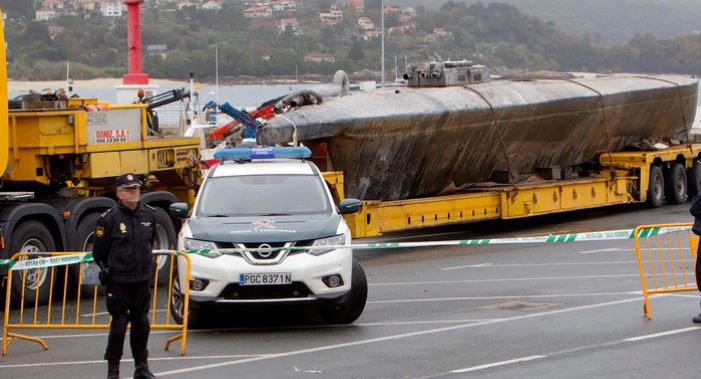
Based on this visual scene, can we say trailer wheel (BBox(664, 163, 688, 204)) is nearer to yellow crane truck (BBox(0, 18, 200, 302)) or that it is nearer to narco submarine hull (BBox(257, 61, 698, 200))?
narco submarine hull (BBox(257, 61, 698, 200))

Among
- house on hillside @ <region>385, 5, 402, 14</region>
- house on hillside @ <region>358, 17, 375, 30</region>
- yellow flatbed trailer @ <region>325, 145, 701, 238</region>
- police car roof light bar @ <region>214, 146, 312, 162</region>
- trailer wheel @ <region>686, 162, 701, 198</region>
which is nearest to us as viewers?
police car roof light bar @ <region>214, 146, 312, 162</region>

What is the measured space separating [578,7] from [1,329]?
115582 millimetres

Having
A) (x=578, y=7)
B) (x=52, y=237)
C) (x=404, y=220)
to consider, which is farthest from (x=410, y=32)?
(x=52, y=237)

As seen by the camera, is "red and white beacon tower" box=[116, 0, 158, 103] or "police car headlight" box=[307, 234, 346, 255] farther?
"red and white beacon tower" box=[116, 0, 158, 103]

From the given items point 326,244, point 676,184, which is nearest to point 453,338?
point 326,244

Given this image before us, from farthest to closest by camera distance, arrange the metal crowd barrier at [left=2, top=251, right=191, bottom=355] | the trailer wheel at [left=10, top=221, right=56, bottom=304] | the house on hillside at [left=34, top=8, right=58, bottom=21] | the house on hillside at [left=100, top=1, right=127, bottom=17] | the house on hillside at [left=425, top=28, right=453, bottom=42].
Result: the house on hillside at [left=425, top=28, right=453, bottom=42] → the house on hillside at [left=100, top=1, right=127, bottom=17] → the house on hillside at [left=34, top=8, right=58, bottom=21] → the trailer wheel at [left=10, top=221, right=56, bottom=304] → the metal crowd barrier at [left=2, top=251, right=191, bottom=355]

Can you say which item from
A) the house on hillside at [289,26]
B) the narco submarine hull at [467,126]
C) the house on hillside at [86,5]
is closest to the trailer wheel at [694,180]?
the narco submarine hull at [467,126]

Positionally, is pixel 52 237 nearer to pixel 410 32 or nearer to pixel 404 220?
pixel 404 220

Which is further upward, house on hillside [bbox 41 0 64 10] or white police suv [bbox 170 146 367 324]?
house on hillside [bbox 41 0 64 10]

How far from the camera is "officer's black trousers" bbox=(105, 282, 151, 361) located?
420 inches

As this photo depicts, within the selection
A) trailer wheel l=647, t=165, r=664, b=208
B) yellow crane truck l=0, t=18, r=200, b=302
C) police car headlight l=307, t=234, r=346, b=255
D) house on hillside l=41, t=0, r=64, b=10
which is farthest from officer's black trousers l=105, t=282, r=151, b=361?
house on hillside l=41, t=0, r=64, b=10

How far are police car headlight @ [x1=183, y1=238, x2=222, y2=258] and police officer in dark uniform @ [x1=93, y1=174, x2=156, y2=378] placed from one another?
222cm

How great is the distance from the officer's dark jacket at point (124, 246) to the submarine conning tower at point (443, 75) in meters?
16.0

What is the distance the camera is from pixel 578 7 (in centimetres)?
12531
